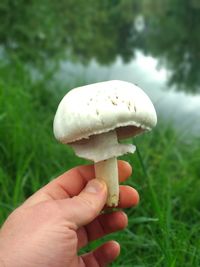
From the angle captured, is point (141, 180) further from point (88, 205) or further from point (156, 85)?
point (156, 85)

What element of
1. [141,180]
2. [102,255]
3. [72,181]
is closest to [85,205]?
[72,181]

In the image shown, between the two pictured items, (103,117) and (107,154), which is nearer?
(103,117)

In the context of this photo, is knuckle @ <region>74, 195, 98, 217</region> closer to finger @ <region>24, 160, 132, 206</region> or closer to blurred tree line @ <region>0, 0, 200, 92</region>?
finger @ <region>24, 160, 132, 206</region>

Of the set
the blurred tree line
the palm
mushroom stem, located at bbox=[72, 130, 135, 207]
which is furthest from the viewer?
the blurred tree line

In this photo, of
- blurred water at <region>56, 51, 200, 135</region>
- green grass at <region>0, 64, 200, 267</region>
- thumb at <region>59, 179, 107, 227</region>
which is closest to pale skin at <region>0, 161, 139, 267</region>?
thumb at <region>59, 179, 107, 227</region>

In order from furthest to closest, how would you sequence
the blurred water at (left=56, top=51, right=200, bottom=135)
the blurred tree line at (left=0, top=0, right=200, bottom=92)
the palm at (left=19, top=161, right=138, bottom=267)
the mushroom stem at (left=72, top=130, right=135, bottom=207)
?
the blurred tree line at (left=0, top=0, right=200, bottom=92)
the blurred water at (left=56, top=51, right=200, bottom=135)
the palm at (left=19, top=161, right=138, bottom=267)
the mushroom stem at (left=72, top=130, right=135, bottom=207)

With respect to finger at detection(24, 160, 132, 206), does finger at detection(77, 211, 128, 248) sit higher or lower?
lower

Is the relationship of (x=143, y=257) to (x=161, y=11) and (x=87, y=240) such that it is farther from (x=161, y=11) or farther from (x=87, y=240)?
(x=161, y=11)
